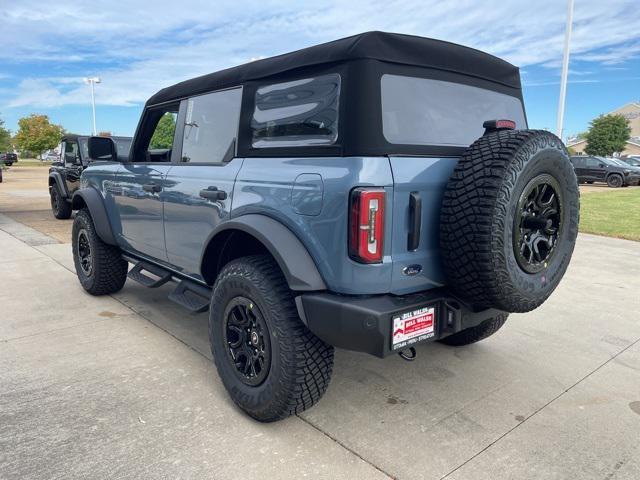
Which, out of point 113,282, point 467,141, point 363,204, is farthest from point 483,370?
point 113,282

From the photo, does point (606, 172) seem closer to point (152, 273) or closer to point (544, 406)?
point (544, 406)

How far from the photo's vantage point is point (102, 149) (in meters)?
4.06

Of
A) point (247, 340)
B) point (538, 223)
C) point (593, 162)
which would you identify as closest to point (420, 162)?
point (538, 223)

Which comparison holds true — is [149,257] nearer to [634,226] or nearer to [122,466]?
[122,466]

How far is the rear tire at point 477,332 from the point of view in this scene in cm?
337

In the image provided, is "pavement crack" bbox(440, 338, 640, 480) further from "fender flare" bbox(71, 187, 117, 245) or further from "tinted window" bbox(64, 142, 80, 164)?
"tinted window" bbox(64, 142, 80, 164)

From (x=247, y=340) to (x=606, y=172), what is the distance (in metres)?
24.4

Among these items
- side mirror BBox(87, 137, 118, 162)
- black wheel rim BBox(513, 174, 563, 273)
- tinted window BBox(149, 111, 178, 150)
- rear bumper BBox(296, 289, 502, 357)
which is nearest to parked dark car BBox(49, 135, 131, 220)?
side mirror BBox(87, 137, 118, 162)

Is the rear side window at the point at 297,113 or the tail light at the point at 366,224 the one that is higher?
the rear side window at the point at 297,113

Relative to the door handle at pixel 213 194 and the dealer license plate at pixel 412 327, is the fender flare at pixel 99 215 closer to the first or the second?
the door handle at pixel 213 194

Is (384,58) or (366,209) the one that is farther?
(384,58)

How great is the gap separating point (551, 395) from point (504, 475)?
3.20ft

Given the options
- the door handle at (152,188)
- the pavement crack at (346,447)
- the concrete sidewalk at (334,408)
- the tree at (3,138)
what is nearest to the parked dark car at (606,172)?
the concrete sidewalk at (334,408)

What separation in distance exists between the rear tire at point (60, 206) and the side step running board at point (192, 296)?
803 centimetres
